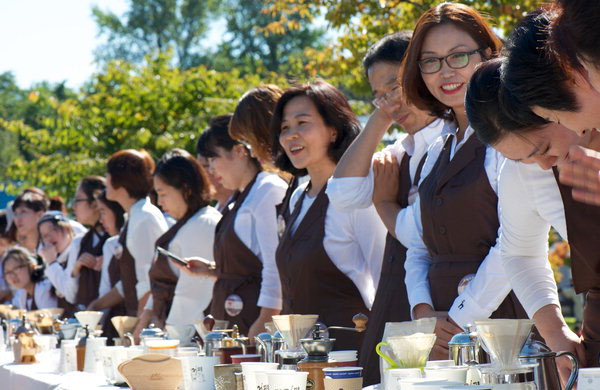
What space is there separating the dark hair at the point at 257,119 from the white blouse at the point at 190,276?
100 cm

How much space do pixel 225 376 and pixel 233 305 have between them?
213 centimetres

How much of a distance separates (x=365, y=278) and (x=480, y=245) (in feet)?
2.81

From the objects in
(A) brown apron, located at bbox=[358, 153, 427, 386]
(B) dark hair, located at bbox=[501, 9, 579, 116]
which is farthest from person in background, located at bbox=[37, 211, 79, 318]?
(B) dark hair, located at bbox=[501, 9, 579, 116]

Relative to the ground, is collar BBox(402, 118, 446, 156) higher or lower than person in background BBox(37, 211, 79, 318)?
lower

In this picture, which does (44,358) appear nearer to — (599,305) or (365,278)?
(365,278)

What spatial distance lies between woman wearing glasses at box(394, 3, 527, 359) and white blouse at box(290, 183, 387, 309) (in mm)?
530

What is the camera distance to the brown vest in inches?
97.3

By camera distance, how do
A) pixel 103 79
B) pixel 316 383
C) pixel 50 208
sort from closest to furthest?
pixel 316 383
pixel 50 208
pixel 103 79

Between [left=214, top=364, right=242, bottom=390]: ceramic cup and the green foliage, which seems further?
the green foliage

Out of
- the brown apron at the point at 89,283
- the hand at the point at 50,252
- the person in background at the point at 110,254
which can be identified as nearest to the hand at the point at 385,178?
the person in background at the point at 110,254

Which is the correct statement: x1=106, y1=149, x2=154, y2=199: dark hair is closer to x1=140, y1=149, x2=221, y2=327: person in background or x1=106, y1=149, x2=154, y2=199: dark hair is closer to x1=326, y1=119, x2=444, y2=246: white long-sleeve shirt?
x1=140, y1=149, x2=221, y2=327: person in background

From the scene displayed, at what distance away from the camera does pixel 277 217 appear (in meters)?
A: 4.70

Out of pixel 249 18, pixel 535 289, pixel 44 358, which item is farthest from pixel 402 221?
pixel 249 18

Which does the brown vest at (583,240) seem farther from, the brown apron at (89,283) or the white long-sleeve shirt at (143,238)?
the brown apron at (89,283)
